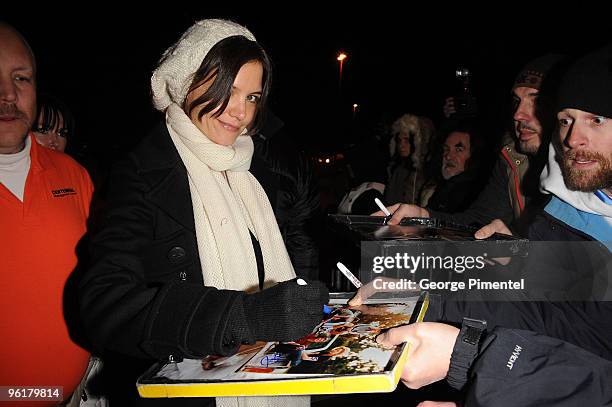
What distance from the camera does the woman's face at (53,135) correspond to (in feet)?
10.4

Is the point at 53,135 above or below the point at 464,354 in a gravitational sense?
above

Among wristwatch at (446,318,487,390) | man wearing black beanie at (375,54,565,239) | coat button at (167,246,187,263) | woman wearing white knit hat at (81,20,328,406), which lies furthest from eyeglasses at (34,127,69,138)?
wristwatch at (446,318,487,390)

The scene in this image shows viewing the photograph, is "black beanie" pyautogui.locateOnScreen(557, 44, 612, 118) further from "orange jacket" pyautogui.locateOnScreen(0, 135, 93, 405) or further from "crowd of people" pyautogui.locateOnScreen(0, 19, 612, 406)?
"orange jacket" pyautogui.locateOnScreen(0, 135, 93, 405)

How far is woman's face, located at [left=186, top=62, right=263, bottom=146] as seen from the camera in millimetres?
1743

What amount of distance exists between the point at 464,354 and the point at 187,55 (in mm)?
1407

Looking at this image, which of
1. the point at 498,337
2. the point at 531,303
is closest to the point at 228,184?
the point at 498,337

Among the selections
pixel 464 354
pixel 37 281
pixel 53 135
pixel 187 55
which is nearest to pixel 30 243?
pixel 37 281

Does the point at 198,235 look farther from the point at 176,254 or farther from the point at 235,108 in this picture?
the point at 235,108

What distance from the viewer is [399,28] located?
11.1 meters

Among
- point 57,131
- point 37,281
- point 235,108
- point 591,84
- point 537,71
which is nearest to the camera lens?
point 235,108

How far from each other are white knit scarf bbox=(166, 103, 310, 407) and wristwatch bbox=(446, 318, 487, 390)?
2.82 feet

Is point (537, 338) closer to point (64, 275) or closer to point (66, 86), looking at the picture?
point (64, 275)

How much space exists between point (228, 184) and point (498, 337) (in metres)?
1.29

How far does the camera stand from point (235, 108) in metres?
1.76
